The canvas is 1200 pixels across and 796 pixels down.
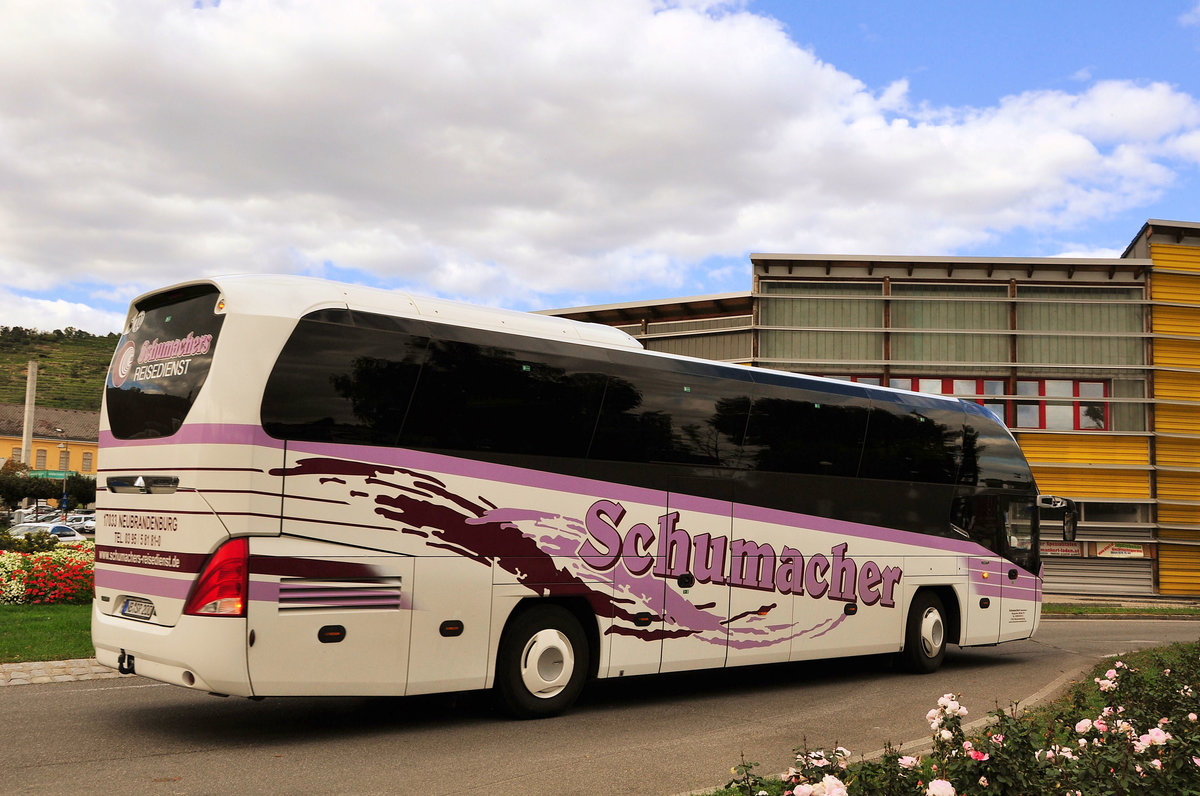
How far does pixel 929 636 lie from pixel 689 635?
4.60 m

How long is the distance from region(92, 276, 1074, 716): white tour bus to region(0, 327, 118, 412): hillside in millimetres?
121151

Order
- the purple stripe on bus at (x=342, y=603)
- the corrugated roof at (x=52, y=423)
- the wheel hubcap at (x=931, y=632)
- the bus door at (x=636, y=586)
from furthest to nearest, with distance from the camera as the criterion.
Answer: the corrugated roof at (x=52, y=423)
the wheel hubcap at (x=931, y=632)
the bus door at (x=636, y=586)
the purple stripe on bus at (x=342, y=603)

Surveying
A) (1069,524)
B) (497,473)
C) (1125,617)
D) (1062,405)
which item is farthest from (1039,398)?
(497,473)

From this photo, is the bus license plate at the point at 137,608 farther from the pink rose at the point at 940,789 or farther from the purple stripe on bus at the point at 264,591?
the pink rose at the point at 940,789

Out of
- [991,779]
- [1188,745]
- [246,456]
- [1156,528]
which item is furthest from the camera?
[1156,528]

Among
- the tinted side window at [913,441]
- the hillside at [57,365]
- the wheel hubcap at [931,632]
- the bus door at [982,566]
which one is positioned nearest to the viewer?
the tinted side window at [913,441]

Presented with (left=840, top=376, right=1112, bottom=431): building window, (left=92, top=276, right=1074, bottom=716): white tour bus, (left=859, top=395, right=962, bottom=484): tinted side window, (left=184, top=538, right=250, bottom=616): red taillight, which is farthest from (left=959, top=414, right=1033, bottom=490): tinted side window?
(left=840, top=376, right=1112, bottom=431): building window

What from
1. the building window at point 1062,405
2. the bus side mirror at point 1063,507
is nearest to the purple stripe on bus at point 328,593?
the bus side mirror at point 1063,507

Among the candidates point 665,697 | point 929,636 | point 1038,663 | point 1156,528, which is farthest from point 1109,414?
point 665,697

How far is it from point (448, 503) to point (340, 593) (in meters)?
1.19

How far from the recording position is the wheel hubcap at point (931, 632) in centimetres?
1377

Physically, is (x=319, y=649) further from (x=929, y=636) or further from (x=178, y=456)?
(x=929, y=636)

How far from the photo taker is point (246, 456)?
776 cm

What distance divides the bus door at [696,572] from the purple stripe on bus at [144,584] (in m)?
4.55
